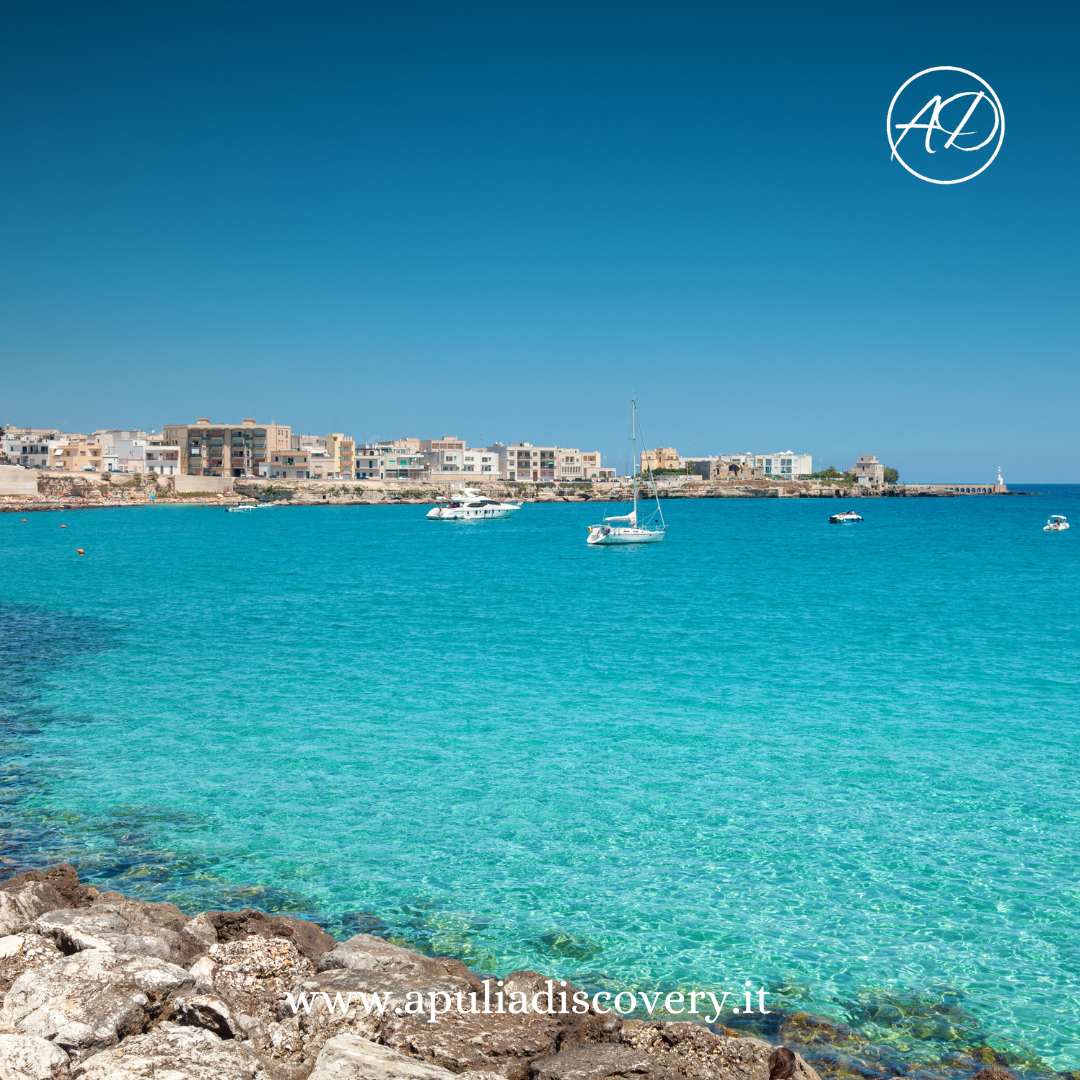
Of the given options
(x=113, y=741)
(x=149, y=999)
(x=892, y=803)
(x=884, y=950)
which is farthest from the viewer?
(x=113, y=741)

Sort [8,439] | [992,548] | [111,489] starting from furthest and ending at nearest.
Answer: [8,439], [111,489], [992,548]

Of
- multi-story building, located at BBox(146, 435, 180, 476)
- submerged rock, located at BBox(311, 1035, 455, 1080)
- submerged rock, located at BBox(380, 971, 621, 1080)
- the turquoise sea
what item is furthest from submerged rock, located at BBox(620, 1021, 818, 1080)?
multi-story building, located at BBox(146, 435, 180, 476)

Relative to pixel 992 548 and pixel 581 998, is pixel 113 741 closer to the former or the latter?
pixel 581 998

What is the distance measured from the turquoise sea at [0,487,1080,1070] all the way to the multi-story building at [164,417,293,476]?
5281 inches

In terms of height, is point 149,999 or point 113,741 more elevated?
point 149,999

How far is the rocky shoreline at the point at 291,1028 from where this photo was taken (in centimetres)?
521

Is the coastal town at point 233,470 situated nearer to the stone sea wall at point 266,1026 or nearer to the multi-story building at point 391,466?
the multi-story building at point 391,466

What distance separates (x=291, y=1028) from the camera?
605 cm

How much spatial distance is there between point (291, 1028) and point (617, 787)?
25.1 ft

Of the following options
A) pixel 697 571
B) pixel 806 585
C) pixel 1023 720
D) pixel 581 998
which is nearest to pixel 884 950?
pixel 581 998

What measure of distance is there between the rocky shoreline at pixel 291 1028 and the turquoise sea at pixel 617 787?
1.40 meters

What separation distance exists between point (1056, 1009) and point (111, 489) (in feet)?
514

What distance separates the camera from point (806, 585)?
40719mm

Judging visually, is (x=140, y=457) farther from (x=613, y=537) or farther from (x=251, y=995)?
(x=251, y=995)
